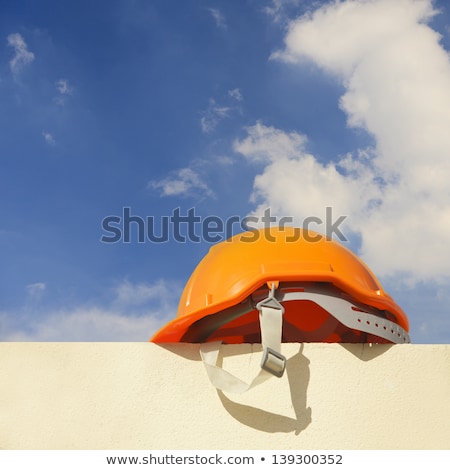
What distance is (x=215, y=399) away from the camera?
2.33 m

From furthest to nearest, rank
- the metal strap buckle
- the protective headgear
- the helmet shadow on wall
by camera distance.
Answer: the protective headgear, the helmet shadow on wall, the metal strap buckle

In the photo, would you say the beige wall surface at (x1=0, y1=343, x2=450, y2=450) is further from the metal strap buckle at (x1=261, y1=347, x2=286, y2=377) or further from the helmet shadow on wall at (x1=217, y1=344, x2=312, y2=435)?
the metal strap buckle at (x1=261, y1=347, x2=286, y2=377)

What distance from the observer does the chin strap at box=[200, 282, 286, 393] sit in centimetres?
221

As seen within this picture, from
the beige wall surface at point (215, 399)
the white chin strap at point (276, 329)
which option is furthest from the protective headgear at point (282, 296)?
the beige wall surface at point (215, 399)

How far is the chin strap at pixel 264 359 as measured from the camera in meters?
2.21

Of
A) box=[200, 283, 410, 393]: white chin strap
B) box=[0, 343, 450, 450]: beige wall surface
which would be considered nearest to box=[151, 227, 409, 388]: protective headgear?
box=[200, 283, 410, 393]: white chin strap

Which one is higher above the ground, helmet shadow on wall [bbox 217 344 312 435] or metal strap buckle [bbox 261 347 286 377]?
metal strap buckle [bbox 261 347 286 377]

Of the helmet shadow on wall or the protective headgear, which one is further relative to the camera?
the protective headgear

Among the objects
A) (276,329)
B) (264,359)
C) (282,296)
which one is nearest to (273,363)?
(264,359)

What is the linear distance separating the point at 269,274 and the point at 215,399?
71 cm

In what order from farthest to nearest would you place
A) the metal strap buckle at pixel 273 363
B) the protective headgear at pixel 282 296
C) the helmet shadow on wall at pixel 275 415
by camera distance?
the protective headgear at pixel 282 296 < the helmet shadow on wall at pixel 275 415 < the metal strap buckle at pixel 273 363

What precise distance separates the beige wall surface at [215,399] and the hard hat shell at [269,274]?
429 mm

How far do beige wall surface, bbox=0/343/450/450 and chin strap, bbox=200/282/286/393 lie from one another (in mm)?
64

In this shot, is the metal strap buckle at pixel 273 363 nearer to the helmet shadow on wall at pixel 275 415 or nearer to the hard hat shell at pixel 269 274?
the helmet shadow on wall at pixel 275 415
